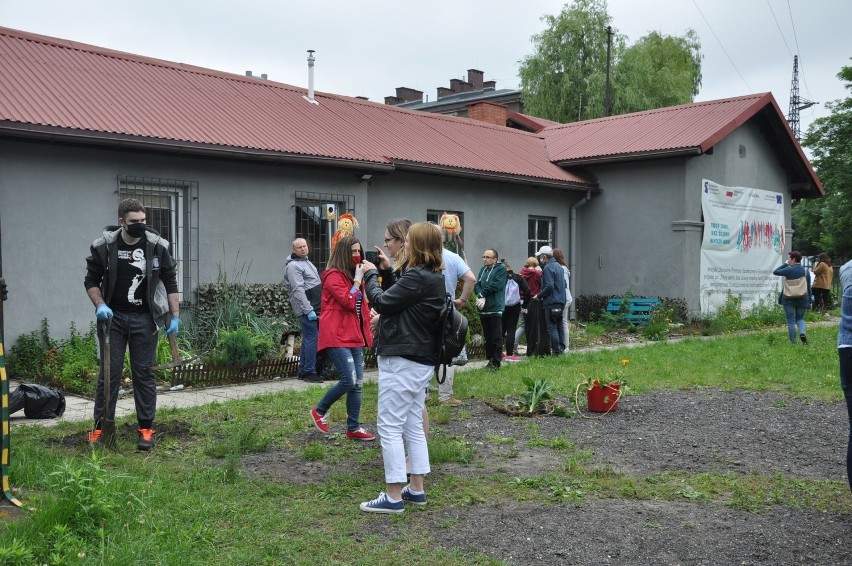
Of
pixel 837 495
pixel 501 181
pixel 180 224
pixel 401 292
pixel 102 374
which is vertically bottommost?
pixel 837 495

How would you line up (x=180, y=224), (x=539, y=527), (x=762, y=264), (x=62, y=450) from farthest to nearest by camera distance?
1. (x=762, y=264)
2. (x=180, y=224)
3. (x=62, y=450)
4. (x=539, y=527)

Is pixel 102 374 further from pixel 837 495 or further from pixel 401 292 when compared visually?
pixel 837 495

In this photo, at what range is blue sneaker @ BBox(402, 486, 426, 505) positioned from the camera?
17.5 ft

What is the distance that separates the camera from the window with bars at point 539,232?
19.0m

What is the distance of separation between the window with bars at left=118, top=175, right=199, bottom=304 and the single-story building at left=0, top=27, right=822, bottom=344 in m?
0.02

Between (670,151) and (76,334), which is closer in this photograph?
(76,334)

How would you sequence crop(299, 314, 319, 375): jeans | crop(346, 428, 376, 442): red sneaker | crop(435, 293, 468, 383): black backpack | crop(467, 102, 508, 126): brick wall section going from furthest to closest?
1. crop(467, 102, 508, 126): brick wall section
2. crop(299, 314, 319, 375): jeans
3. crop(346, 428, 376, 442): red sneaker
4. crop(435, 293, 468, 383): black backpack

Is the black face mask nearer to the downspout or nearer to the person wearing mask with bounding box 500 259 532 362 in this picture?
the person wearing mask with bounding box 500 259 532 362

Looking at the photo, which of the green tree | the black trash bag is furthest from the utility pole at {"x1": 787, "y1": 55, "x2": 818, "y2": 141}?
the black trash bag

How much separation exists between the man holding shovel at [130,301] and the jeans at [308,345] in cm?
350

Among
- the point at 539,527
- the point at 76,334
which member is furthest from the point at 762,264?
the point at 539,527

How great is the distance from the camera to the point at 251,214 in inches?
530

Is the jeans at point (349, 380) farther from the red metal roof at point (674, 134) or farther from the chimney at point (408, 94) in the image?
the chimney at point (408, 94)

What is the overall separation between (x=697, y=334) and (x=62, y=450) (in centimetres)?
1417
